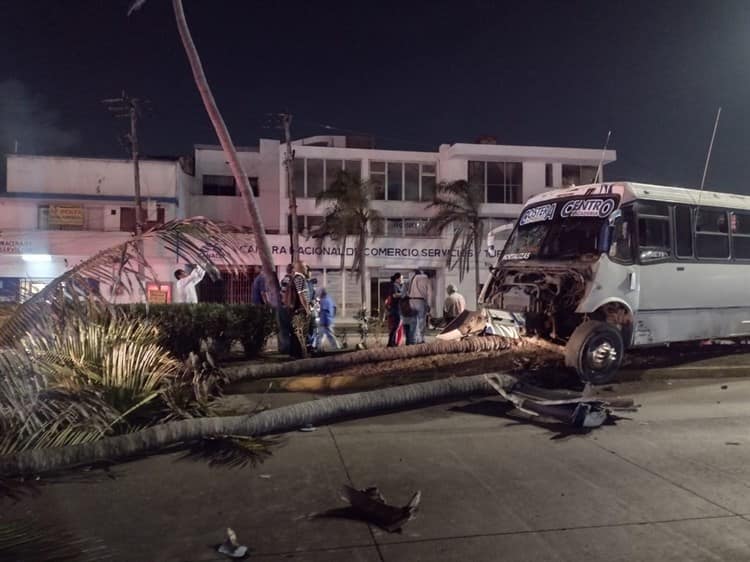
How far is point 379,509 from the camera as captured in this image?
14.5ft

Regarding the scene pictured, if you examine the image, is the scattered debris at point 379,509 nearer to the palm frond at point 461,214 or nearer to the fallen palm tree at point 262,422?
the fallen palm tree at point 262,422

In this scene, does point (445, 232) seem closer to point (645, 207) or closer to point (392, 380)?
point (645, 207)

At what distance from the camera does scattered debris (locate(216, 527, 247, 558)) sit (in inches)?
151

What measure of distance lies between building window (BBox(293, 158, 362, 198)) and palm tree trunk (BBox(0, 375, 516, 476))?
2556 centimetres

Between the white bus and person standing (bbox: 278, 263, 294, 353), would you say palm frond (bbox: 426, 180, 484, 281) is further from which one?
person standing (bbox: 278, 263, 294, 353)

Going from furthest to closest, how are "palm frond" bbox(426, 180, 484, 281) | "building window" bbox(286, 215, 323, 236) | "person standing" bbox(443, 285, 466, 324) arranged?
1. "building window" bbox(286, 215, 323, 236)
2. "palm frond" bbox(426, 180, 484, 281)
3. "person standing" bbox(443, 285, 466, 324)

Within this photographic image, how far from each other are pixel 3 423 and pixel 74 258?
25753mm

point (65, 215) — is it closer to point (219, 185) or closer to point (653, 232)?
point (219, 185)

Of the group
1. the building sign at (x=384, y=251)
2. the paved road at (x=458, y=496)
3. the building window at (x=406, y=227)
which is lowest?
the paved road at (x=458, y=496)

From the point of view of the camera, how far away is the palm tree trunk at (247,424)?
5289mm

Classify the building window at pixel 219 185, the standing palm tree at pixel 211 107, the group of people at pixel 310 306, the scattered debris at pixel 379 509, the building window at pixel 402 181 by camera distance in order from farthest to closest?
the building window at pixel 219 185 < the building window at pixel 402 181 < the standing palm tree at pixel 211 107 < the group of people at pixel 310 306 < the scattered debris at pixel 379 509

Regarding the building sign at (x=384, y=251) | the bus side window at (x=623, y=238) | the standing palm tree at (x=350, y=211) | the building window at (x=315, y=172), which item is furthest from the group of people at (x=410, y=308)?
the building window at (x=315, y=172)

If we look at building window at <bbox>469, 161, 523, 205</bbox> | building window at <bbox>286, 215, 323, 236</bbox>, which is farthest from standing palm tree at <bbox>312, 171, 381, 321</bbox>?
building window at <bbox>469, 161, 523, 205</bbox>

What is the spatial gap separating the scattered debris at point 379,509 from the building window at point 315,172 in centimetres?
2855
